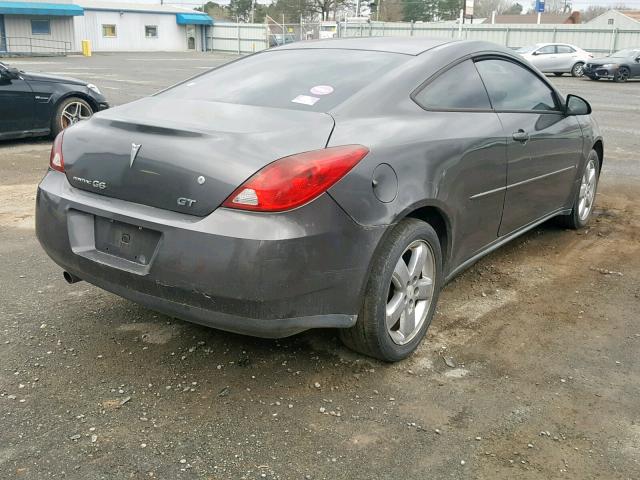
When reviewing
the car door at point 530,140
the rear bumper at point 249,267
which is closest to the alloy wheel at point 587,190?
the car door at point 530,140

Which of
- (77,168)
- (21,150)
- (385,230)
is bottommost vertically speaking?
(21,150)

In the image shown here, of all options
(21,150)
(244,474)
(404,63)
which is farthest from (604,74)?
(244,474)

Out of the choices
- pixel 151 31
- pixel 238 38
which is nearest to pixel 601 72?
pixel 238 38

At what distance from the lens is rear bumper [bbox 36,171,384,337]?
268cm

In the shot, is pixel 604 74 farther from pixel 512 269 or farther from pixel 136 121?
pixel 136 121

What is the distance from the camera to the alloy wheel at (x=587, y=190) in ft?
18.4

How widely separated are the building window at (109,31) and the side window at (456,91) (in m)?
55.2

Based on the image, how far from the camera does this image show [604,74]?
2666 centimetres

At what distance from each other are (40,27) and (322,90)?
51.4 m

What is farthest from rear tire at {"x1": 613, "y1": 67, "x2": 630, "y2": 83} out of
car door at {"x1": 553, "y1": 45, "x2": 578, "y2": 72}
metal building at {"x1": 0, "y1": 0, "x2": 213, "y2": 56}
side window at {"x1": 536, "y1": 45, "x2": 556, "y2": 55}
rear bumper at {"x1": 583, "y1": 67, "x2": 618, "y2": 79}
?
metal building at {"x1": 0, "y1": 0, "x2": 213, "y2": 56}

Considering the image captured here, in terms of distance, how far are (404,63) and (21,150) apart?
761 centimetres

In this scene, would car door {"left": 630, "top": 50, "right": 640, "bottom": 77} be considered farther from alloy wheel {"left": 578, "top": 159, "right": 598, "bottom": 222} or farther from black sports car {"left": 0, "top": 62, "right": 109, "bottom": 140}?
alloy wheel {"left": 578, "top": 159, "right": 598, "bottom": 222}

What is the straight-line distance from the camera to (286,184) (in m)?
2.70

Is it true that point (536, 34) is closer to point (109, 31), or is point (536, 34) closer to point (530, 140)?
point (109, 31)
